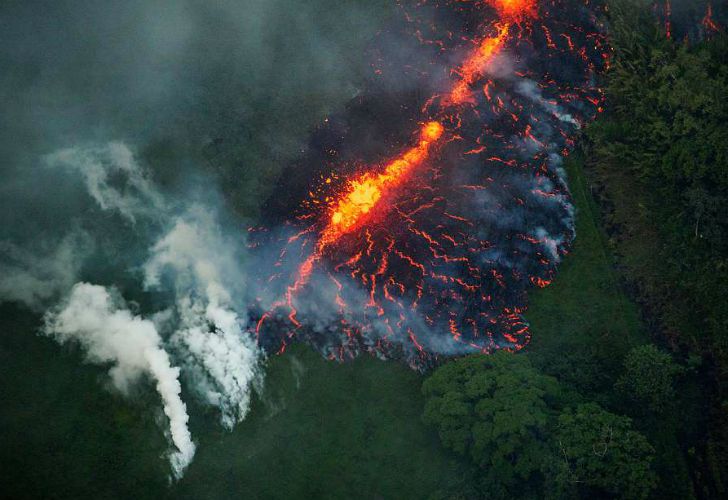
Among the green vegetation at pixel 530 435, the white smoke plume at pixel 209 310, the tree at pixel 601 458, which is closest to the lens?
the tree at pixel 601 458

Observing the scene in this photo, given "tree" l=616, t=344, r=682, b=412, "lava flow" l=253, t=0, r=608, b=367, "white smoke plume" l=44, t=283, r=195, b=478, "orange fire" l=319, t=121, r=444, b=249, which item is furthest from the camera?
"orange fire" l=319, t=121, r=444, b=249

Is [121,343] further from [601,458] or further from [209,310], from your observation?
[601,458]

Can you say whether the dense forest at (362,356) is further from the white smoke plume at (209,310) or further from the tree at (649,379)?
the white smoke plume at (209,310)

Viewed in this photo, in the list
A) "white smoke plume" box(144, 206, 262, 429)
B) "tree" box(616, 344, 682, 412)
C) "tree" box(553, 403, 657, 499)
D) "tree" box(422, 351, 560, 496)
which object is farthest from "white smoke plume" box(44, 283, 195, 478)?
"tree" box(616, 344, 682, 412)

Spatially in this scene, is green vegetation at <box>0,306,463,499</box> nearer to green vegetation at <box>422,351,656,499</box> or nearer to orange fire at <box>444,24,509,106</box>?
green vegetation at <box>422,351,656,499</box>

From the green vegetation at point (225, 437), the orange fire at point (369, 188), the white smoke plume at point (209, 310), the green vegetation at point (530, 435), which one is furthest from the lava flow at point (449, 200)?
the green vegetation at point (530, 435)

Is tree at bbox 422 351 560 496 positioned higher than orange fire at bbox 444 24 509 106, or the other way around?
orange fire at bbox 444 24 509 106
